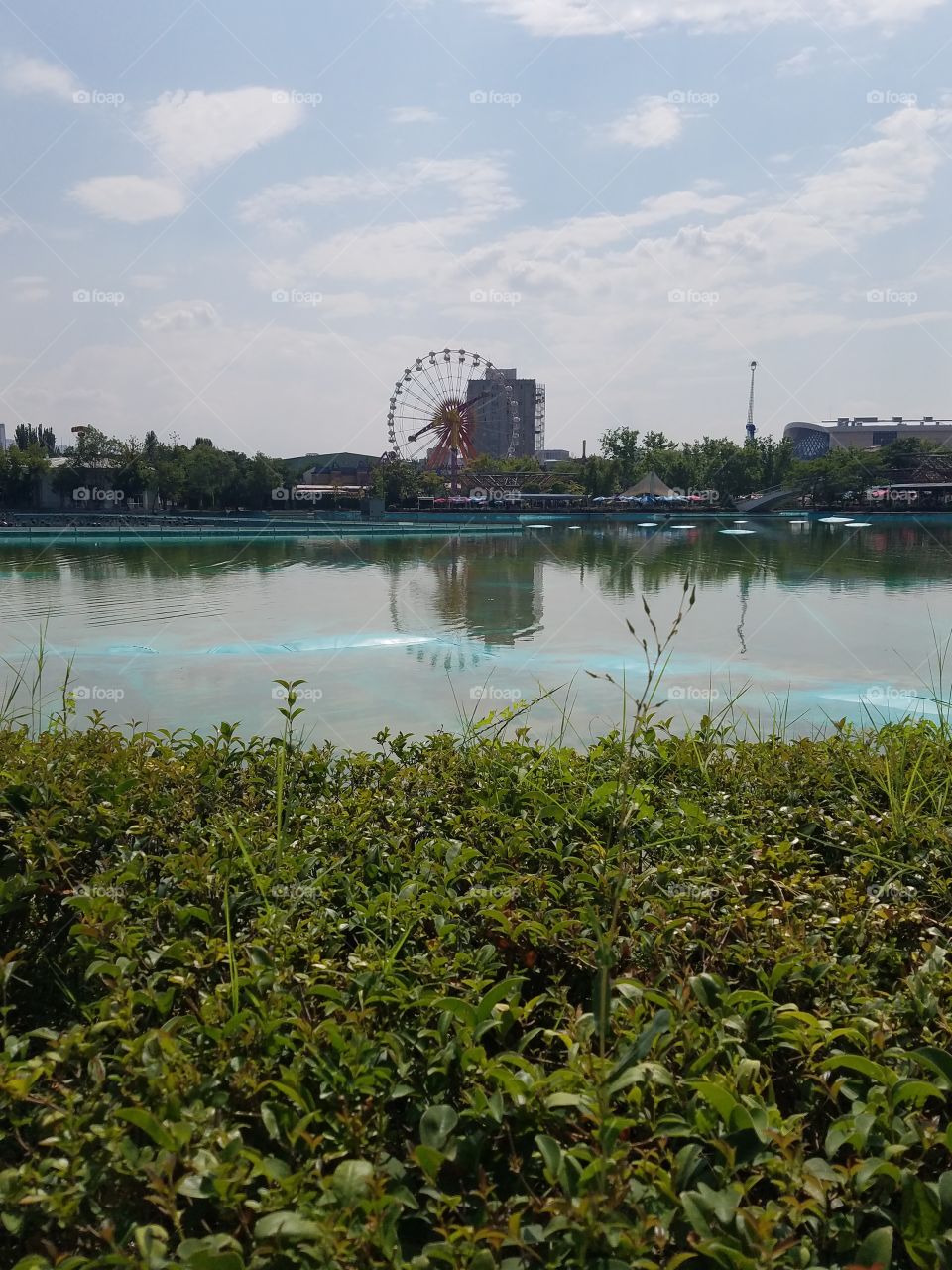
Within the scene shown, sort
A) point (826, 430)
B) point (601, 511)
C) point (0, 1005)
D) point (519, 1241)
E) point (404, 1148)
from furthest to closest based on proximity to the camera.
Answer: point (826, 430) → point (601, 511) → point (0, 1005) → point (404, 1148) → point (519, 1241)

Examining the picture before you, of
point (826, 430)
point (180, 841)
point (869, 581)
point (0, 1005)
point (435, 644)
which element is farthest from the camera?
point (826, 430)

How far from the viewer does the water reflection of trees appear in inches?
511

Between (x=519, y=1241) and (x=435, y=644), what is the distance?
801 cm

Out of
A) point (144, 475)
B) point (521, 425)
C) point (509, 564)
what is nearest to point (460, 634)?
point (509, 564)

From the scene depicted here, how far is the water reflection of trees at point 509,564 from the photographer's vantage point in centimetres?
1298

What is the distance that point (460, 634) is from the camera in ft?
31.5

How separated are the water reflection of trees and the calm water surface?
10 centimetres

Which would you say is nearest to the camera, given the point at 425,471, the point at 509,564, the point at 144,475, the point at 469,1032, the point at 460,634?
the point at 469,1032

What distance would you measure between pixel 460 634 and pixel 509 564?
10.4m

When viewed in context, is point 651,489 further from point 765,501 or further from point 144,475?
point 144,475

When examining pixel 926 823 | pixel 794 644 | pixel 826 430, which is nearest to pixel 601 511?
pixel 794 644

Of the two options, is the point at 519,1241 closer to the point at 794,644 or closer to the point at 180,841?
the point at 180,841

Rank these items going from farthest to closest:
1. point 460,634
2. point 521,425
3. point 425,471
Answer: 1. point 521,425
2. point 425,471
3. point 460,634

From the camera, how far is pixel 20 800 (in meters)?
1.81
